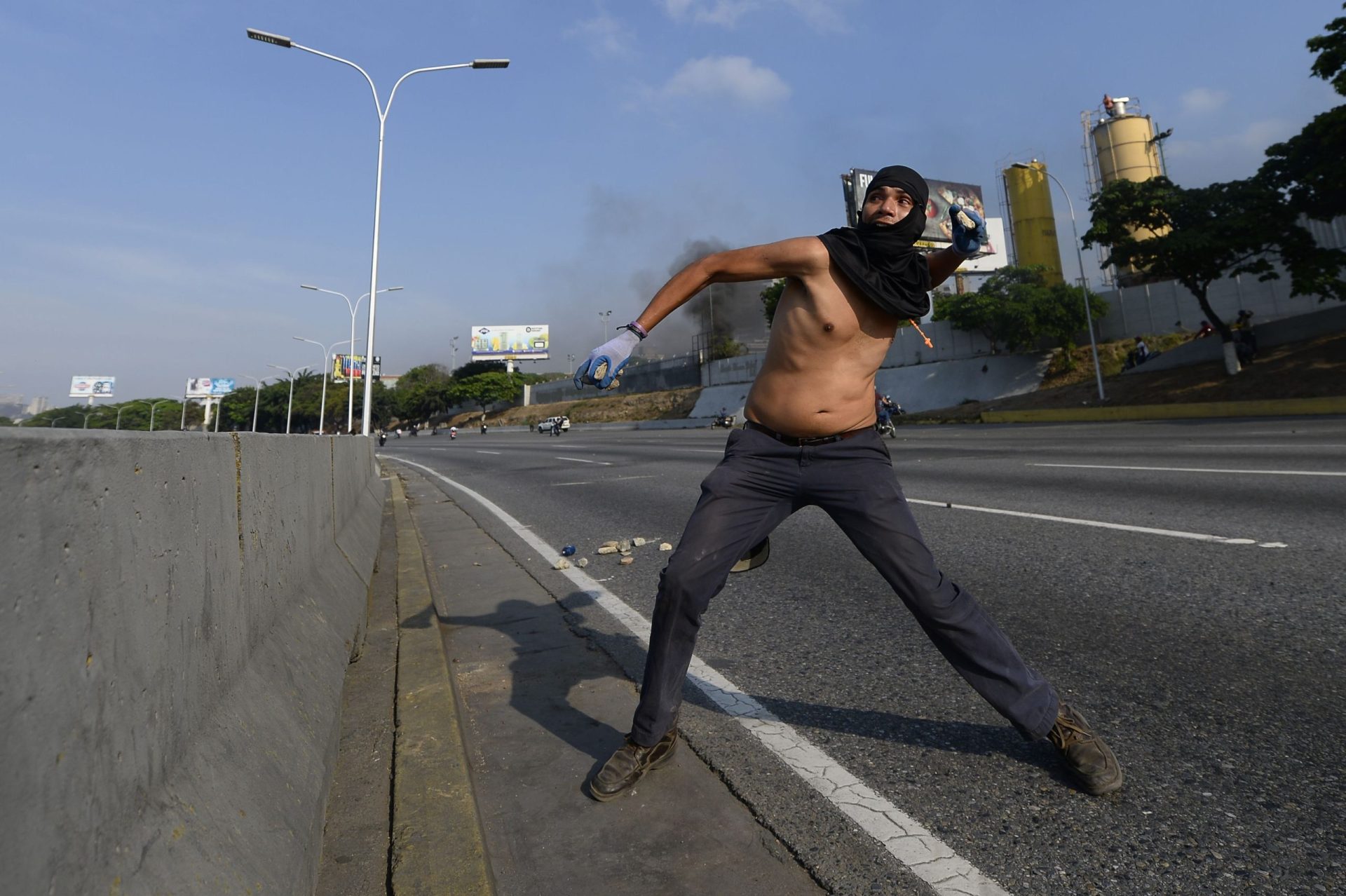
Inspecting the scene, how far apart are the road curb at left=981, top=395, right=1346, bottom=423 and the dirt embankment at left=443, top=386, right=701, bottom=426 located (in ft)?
121

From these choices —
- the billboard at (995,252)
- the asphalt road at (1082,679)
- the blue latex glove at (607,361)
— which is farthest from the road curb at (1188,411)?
the billboard at (995,252)

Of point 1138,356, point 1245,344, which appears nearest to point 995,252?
point 1138,356

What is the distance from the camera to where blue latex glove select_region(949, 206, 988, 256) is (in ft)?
9.16

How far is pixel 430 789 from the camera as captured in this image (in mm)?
2545

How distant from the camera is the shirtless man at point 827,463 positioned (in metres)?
2.50

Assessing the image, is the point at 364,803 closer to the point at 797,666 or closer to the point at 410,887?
the point at 410,887

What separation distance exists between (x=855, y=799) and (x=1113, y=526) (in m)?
4.72

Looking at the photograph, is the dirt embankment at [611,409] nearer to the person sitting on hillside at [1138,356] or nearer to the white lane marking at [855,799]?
the person sitting on hillside at [1138,356]

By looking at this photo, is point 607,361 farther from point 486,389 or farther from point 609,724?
point 486,389

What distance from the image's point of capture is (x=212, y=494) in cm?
212

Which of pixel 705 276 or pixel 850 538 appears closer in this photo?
pixel 850 538

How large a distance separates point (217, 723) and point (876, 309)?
225cm

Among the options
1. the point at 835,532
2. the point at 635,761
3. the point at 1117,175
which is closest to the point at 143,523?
the point at 635,761

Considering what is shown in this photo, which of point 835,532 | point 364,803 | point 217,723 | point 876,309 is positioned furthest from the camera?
point 835,532
